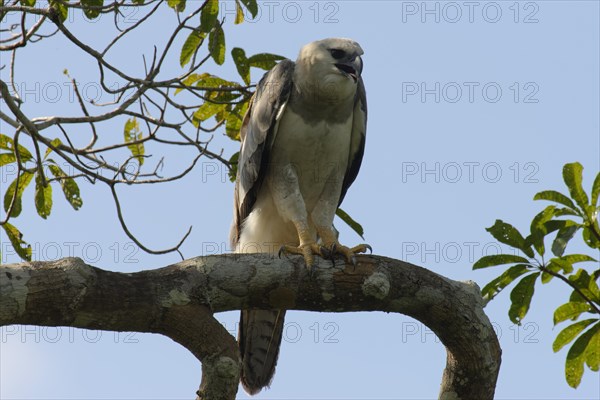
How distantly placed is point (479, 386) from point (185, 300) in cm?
144

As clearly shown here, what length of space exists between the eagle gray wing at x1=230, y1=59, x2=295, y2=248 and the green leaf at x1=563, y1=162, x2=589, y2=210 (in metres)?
1.75

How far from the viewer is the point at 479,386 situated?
154 inches

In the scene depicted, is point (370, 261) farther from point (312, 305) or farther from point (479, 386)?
point (479, 386)

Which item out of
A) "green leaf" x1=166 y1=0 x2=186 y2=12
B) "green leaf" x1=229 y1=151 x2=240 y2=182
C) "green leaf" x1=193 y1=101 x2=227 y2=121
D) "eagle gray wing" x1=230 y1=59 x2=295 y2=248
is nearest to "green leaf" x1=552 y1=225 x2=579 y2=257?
"eagle gray wing" x1=230 y1=59 x2=295 y2=248

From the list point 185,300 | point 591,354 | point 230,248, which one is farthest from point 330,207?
point 185,300

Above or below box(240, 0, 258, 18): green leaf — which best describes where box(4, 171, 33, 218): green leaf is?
below

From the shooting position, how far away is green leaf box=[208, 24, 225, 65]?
199 inches

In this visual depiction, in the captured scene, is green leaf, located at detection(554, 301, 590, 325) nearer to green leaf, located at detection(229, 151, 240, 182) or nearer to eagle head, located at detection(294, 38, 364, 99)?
eagle head, located at detection(294, 38, 364, 99)

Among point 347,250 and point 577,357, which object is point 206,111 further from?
point 577,357

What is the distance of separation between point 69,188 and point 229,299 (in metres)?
1.74

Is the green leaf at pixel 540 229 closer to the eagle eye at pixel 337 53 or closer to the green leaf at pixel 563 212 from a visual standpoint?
the green leaf at pixel 563 212

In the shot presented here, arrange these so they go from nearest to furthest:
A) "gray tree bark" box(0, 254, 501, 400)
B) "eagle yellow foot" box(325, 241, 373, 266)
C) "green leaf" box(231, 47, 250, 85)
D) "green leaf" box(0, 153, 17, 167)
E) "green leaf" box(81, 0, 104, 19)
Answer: "gray tree bark" box(0, 254, 501, 400) < "eagle yellow foot" box(325, 241, 373, 266) < "green leaf" box(0, 153, 17, 167) < "green leaf" box(81, 0, 104, 19) < "green leaf" box(231, 47, 250, 85)

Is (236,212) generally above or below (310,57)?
below

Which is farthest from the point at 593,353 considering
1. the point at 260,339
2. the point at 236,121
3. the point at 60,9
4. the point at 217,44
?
the point at 60,9
